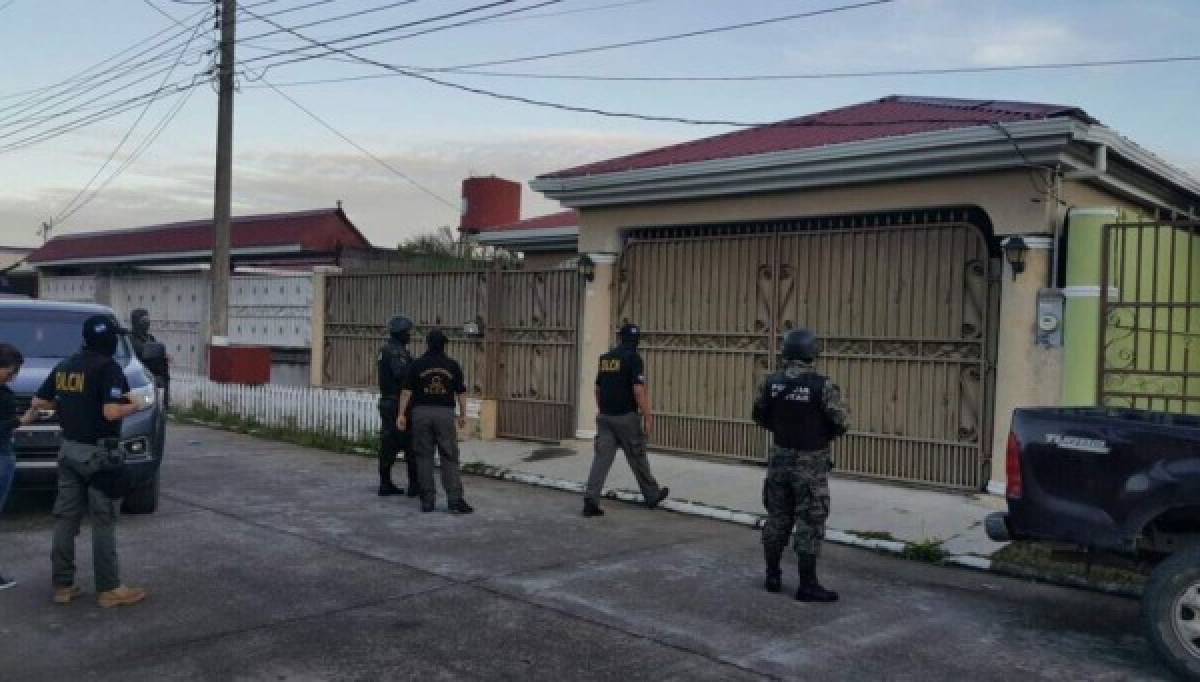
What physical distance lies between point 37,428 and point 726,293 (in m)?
7.14

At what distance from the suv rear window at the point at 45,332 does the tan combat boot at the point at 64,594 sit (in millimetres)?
3465

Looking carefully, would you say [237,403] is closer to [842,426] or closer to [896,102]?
[896,102]

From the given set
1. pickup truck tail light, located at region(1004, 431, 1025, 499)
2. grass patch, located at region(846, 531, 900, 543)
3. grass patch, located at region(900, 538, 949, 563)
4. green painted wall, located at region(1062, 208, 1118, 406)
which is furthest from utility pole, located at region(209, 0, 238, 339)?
pickup truck tail light, located at region(1004, 431, 1025, 499)

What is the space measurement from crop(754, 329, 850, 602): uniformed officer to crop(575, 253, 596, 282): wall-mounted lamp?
624cm

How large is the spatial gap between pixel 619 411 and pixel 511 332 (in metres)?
4.90

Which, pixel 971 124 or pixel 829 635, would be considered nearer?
pixel 829 635

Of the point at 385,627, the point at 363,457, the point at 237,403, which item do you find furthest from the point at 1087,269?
the point at 237,403

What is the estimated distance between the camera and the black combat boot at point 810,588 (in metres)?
6.60

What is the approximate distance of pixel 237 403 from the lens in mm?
16281

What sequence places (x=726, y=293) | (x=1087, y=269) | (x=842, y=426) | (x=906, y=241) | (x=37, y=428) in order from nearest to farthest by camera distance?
(x=842, y=426), (x=37, y=428), (x=1087, y=269), (x=906, y=241), (x=726, y=293)

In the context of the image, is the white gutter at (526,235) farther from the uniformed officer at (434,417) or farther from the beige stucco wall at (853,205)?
the uniformed officer at (434,417)

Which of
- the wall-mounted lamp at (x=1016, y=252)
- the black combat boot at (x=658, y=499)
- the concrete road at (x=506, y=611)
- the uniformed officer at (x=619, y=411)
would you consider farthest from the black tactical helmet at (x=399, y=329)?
the wall-mounted lamp at (x=1016, y=252)

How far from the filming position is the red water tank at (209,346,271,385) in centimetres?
1641

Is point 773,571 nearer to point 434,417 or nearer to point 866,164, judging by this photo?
point 434,417
